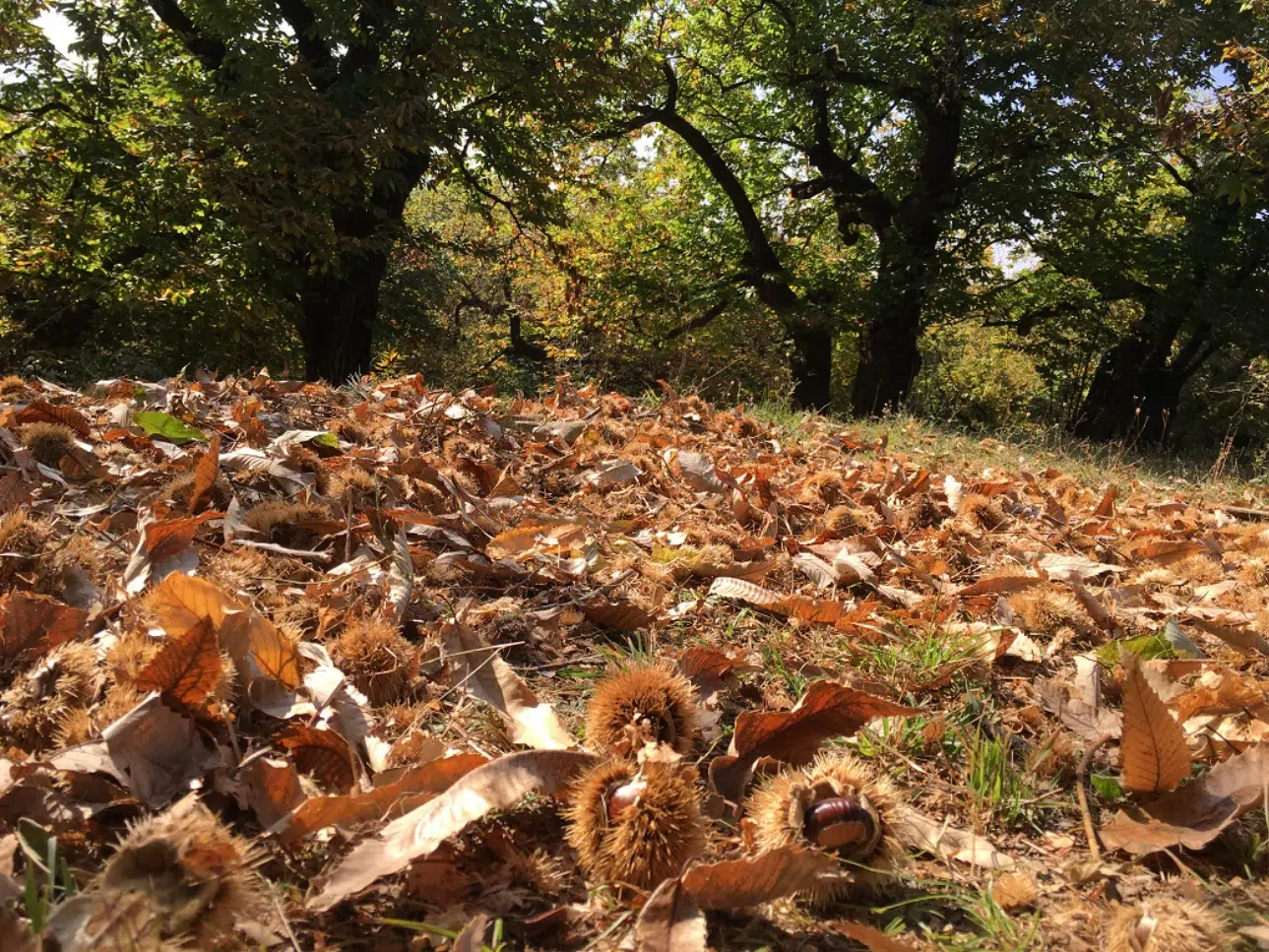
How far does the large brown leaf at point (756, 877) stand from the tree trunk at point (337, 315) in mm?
10367

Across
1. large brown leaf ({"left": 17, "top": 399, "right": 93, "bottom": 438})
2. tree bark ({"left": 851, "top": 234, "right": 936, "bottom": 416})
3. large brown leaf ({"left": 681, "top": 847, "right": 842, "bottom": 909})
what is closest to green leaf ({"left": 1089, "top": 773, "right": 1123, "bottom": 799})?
large brown leaf ({"left": 681, "top": 847, "right": 842, "bottom": 909})

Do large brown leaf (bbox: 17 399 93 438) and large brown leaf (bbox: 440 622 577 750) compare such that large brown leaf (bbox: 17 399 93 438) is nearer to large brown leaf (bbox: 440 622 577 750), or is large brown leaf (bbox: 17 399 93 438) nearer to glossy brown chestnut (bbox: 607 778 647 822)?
large brown leaf (bbox: 440 622 577 750)

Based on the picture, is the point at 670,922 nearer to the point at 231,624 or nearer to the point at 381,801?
the point at 381,801

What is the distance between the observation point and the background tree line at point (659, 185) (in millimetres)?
8625

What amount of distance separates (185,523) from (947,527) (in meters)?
2.27

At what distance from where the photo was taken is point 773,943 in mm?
900

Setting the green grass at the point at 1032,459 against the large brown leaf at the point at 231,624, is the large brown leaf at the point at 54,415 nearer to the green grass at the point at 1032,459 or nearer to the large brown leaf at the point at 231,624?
the large brown leaf at the point at 231,624

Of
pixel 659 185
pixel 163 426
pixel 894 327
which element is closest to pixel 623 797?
pixel 163 426

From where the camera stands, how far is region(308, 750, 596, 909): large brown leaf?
0.86m

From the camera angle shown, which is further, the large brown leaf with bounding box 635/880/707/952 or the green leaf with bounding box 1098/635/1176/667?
the green leaf with bounding box 1098/635/1176/667

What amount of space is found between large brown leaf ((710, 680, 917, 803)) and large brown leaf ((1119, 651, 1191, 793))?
31 centimetres

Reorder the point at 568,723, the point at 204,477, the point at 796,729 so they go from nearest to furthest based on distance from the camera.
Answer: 1. the point at 796,729
2. the point at 568,723
3. the point at 204,477

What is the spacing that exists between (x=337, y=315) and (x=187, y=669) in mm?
10359

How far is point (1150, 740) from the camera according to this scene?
3.75 ft
